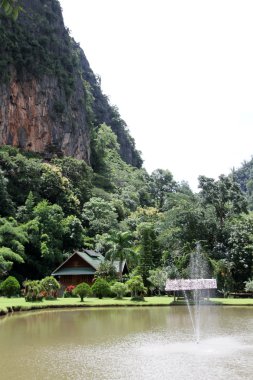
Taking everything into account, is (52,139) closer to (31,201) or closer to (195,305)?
(31,201)

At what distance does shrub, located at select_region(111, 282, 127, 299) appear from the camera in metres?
39.0

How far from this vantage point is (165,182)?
9744 centimetres

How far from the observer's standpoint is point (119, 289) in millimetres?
39094

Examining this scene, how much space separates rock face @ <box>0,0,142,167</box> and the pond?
46.4m

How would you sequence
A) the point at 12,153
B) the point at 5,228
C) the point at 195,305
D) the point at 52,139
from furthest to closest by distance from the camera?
1. the point at 52,139
2. the point at 12,153
3. the point at 5,228
4. the point at 195,305

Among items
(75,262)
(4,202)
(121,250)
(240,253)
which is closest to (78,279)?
(75,262)

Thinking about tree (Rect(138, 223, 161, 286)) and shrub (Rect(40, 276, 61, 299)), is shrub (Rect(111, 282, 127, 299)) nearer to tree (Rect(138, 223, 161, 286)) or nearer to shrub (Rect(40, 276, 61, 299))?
shrub (Rect(40, 276, 61, 299))

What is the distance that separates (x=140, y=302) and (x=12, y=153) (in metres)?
34.1

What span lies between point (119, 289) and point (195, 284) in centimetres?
696

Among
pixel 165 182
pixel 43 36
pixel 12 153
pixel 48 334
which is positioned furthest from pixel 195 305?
pixel 165 182

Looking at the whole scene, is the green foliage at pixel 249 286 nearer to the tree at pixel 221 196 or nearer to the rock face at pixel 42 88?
the tree at pixel 221 196

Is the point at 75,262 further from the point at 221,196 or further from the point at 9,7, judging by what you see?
the point at 9,7

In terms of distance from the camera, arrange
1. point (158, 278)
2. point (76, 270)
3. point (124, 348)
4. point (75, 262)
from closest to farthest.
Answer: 1. point (124, 348)
2. point (158, 278)
3. point (76, 270)
4. point (75, 262)

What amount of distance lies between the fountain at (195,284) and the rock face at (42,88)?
34.5 meters
